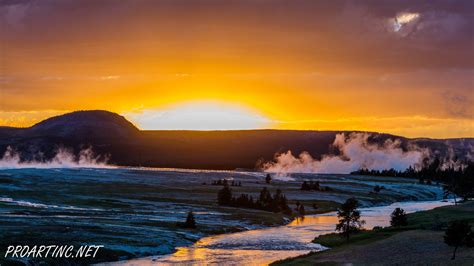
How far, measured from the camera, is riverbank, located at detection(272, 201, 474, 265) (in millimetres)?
70500

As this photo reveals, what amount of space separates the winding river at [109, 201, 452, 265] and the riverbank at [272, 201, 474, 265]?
4.82 m

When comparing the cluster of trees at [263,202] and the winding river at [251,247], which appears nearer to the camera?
the winding river at [251,247]

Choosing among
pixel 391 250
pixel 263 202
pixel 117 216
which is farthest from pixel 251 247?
pixel 263 202

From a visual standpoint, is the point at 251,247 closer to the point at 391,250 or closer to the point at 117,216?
the point at 391,250

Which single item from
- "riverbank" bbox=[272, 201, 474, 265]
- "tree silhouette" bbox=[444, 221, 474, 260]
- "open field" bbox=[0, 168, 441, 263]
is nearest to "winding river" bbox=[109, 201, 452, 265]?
"open field" bbox=[0, 168, 441, 263]

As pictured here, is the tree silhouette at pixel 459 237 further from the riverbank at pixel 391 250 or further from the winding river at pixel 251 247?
the winding river at pixel 251 247

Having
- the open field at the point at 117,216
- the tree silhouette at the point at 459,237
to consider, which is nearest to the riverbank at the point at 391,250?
the tree silhouette at the point at 459,237

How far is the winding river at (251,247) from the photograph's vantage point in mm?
80875

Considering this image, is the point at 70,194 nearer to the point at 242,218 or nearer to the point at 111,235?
the point at 242,218

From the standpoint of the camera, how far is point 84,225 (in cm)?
10256

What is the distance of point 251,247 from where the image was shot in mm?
93938

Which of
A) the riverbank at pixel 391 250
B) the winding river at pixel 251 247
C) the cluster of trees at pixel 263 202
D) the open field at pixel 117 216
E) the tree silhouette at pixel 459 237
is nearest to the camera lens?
the riverbank at pixel 391 250

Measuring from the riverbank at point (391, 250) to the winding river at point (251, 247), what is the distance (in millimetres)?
4819

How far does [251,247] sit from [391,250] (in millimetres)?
22383
